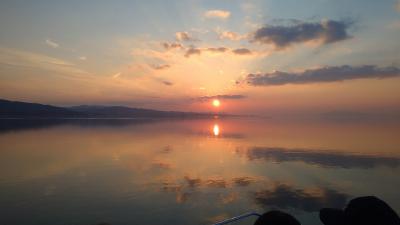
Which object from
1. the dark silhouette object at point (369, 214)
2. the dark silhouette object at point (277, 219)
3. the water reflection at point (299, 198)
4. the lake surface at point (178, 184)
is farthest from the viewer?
the water reflection at point (299, 198)

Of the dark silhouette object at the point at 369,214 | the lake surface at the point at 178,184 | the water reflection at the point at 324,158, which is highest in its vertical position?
the dark silhouette object at the point at 369,214

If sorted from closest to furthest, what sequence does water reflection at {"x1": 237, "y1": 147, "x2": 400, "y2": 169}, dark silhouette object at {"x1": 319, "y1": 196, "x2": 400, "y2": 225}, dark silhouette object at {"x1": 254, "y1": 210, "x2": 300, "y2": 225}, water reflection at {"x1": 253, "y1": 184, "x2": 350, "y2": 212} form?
1. dark silhouette object at {"x1": 254, "y1": 210, "x2": 300, "y2": 225}
2. dark silhouette object at {"x1": 319, "y1": 196, "x2": 400, "y2": 225}
3. water reflection at {"x1": 253, "y1": 184, "x2": 350, "y2": 212}
4. water reflection at {"x1": 237, "y1": 147, "x2": 400, "y2": 169}

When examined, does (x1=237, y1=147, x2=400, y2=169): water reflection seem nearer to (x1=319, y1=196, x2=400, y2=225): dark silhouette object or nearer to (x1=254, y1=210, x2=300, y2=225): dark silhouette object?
(x1=319, y1=196, x2=400, y2=225): dark silhouette object

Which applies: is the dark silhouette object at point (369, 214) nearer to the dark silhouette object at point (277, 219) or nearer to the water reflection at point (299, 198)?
the dark silhouette object at point (277, 219)

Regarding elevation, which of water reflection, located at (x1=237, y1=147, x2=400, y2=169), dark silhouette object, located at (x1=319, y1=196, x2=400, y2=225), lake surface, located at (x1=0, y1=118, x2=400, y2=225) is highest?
dark silhouette object, located at (x1=319, y1=196, x2=400, y2=225)

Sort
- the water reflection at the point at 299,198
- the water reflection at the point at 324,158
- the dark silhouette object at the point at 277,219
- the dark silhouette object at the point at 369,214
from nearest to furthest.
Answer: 1. the dark silhouette object at the point at 277,219
2. the dark silhouette object at the point at 369,214
3. the water reflection at the point at 299,198
4. the water reflection at the point at 324,158

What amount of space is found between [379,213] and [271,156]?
41.3 metres

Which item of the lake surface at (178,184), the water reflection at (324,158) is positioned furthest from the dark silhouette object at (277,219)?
the water reflection at (324,158)

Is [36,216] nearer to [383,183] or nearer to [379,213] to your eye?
[379,213]

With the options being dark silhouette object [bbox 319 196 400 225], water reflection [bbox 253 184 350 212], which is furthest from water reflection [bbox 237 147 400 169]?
dark silhouette object [bbox 319 196 400 225]

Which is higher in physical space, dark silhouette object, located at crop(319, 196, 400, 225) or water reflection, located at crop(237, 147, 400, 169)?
dark silhouette object, located at crop(319, 196, 400, 225)

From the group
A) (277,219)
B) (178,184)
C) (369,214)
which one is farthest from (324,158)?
(277,219)

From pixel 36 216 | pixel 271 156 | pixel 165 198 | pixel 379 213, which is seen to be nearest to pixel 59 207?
pixel 36 216

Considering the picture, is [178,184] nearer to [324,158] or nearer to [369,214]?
[369,214]
